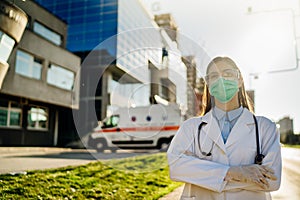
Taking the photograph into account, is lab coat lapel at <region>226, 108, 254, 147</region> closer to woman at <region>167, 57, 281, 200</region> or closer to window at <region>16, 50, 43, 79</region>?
woman at <region>167, 57, 281, 200</region>

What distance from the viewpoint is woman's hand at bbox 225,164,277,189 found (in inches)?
55.3

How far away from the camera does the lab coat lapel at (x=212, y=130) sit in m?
1.51

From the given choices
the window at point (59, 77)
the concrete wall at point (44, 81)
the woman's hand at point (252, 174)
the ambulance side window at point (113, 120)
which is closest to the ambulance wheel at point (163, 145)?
the ambulance side window at point (113, 120)

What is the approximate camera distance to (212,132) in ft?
5.09

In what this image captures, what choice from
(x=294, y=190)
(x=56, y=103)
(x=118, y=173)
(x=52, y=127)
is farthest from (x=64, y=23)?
(x=294, y=190)

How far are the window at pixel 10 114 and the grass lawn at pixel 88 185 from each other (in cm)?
1013

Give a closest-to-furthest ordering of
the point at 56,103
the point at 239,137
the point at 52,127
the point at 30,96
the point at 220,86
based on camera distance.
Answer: the point at 239,137, the point at 220,86, the point at 30,96, the point at 56,103, the point at 52,127

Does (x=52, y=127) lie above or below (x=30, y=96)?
below

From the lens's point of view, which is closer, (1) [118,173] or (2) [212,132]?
(2) [212,132]

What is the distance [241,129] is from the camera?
4.99ft

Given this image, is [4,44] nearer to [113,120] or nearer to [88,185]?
[113,120]

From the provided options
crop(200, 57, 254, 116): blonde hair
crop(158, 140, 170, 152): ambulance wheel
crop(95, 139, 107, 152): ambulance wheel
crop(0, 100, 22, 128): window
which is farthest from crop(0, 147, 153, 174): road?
crop(0, 100, 22, 128): window

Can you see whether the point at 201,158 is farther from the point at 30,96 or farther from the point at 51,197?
the point at 30,96

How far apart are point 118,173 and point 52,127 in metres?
13.9
